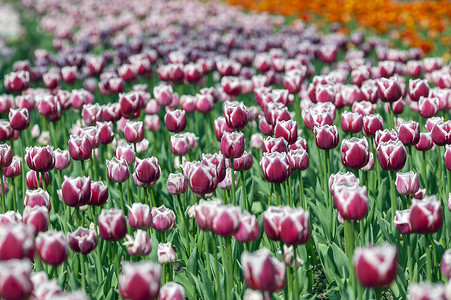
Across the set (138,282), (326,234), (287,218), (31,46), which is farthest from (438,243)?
(31,46)

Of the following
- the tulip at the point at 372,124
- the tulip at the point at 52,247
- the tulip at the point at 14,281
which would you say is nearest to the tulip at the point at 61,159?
the tulip at the point at 52,247

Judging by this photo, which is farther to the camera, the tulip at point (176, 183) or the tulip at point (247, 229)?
the tulip at point (176, 183)

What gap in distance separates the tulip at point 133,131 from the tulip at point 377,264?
2.45m

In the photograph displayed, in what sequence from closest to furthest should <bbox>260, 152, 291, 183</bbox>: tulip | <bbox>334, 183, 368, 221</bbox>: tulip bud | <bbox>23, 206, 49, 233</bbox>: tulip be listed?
<bbox>334, 183, 368, 221</bbox>: tulip bud < <bbox>23, 206, 49, 233</bbox>: tulip < <bbox>260, 152, 291, 183</bbox>: tulip

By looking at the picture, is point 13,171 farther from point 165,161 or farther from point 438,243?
point 438,243

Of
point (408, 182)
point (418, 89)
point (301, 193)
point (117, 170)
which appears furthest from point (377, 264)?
point (418, 89)

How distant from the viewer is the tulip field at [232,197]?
2.32 meters

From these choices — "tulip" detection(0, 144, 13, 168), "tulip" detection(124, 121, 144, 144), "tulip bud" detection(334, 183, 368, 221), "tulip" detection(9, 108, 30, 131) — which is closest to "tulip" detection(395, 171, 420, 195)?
"tulip bud" detection(334, 183, 368, 221)

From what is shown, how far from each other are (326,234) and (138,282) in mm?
1994

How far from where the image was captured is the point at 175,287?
2.21 m

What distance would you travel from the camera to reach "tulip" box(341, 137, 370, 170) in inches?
121

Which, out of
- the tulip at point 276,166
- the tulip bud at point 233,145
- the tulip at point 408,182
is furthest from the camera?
the tulip bud at point 233,145

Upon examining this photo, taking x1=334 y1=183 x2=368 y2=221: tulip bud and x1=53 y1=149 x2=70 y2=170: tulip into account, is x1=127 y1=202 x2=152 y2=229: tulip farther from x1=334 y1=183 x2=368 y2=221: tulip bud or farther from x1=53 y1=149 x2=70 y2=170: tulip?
x1=53 y1=149 x2=70 y2=170: tulip

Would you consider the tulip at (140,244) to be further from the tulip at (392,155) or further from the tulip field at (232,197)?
the tulip at (392,155)
